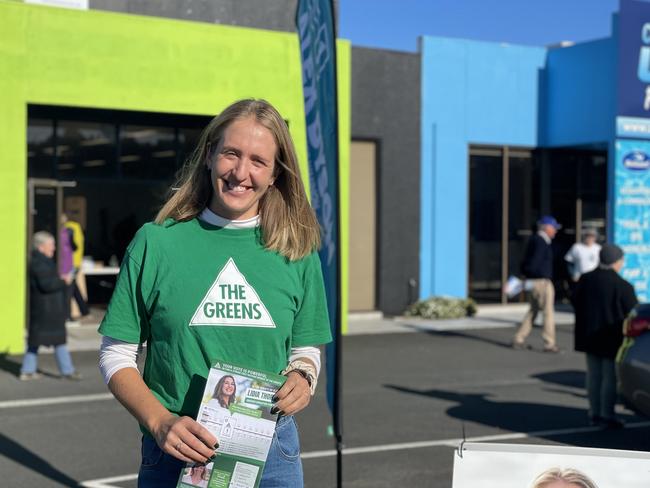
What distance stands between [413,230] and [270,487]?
15181 mm

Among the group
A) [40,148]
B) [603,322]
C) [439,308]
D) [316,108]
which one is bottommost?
[439,308]

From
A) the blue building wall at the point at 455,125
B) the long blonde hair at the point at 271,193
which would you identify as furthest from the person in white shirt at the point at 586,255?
the long blonde hair at the point at 271,193

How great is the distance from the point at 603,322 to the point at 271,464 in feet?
20.1

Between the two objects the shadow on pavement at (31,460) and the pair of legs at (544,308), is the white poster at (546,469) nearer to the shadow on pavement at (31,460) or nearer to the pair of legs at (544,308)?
the shadow on pavement at (31,460)

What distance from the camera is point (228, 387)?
7.38 feet

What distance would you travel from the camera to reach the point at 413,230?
17.5m

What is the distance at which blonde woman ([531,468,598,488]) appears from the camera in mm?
2703

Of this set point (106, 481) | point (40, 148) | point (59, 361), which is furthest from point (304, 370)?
point (40, 148)

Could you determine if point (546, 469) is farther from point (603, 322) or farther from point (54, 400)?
point (54, 400)

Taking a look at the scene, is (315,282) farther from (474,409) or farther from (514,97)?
(514,97)

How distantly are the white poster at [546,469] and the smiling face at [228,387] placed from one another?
0.82 metres

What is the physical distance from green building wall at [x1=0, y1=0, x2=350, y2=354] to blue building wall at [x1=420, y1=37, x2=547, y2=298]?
2773 millimetres

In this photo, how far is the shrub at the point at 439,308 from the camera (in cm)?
1714

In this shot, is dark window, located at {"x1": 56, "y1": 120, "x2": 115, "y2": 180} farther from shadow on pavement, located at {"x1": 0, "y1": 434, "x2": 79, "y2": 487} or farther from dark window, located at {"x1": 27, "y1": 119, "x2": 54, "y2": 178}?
shadow on pavement, located at {"x1": 0, "y1": 434, "x2": 79, "y2": 487}
